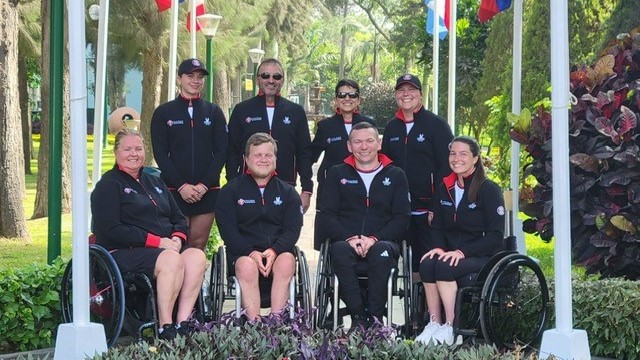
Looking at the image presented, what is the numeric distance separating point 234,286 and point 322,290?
1.65ft

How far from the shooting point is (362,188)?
6.36 m

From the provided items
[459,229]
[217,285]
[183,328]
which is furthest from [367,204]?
[183,328]

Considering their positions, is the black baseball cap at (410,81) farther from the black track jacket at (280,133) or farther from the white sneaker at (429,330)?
the white sneaker at (429,330)

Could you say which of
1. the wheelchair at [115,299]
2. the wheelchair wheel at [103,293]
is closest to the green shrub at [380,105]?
the wheelchair at [115,299]

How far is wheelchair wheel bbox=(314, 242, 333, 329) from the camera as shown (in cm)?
607

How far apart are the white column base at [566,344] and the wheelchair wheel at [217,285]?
5.68 feet

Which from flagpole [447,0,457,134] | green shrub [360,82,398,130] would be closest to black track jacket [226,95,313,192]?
flagpole [447,0,457,134]

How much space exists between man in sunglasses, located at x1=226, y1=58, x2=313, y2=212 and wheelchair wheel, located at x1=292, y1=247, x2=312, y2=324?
0.89 metres

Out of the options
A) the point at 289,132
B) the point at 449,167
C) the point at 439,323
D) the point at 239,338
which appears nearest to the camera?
the point at 239,338

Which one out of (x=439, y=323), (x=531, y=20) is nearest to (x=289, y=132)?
(x=439, y=323)

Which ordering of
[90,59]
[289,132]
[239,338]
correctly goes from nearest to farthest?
1. [239,338]
2. [289,132]
3. [90,59]

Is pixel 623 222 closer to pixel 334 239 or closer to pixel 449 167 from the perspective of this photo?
pixel 449 167

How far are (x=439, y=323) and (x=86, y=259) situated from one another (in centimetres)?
202

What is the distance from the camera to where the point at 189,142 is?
6.86 meters
